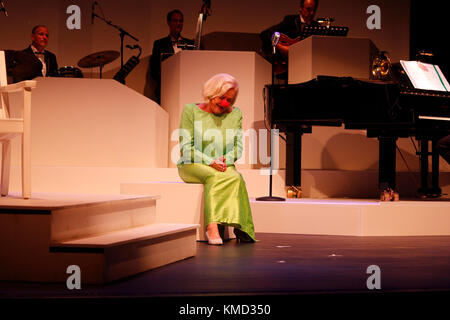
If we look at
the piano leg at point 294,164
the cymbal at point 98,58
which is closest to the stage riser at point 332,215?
the piano leg at point 294,164

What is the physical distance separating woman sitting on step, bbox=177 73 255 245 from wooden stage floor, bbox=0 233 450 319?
0.19 m

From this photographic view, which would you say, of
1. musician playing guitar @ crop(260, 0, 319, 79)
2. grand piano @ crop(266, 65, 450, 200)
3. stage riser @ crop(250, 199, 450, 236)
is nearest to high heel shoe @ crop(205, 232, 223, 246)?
stage riser @ crop(250, 199, 450, 236)

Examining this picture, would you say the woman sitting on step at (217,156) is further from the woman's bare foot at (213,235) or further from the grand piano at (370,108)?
the grand piano at (370,108)

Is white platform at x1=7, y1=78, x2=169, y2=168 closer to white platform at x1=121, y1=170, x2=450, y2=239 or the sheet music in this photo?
white platform at x1=121, y1=170, x2=450, y2=239

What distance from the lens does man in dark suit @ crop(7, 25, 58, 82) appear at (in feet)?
18.4

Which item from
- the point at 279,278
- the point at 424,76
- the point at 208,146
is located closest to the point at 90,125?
the point at 208,146

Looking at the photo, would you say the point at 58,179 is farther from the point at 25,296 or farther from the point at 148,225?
the point at 25,296

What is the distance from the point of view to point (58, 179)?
17.5ft

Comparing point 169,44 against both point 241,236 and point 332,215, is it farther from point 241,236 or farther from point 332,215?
point 241,236

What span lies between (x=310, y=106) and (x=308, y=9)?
69.2 inches

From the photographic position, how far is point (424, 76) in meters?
4.95

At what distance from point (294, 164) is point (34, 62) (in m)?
2.70
